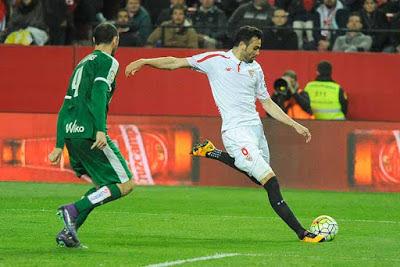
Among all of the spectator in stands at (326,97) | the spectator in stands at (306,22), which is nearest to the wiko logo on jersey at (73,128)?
the spectator in stands at (326,97)

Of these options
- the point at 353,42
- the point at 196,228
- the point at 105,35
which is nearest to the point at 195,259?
the point at 105,35

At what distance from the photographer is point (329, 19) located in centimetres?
2303

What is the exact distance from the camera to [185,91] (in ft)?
76.9

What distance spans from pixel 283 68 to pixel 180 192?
15.9 ft

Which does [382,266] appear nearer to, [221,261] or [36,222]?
[221,261]

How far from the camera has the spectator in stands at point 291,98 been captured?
2147 cm

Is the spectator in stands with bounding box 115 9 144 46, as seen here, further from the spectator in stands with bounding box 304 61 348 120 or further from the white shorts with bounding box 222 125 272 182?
the white shorts with bounding box 222 125 272 182

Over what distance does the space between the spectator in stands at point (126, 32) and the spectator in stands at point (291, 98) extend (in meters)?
3.16

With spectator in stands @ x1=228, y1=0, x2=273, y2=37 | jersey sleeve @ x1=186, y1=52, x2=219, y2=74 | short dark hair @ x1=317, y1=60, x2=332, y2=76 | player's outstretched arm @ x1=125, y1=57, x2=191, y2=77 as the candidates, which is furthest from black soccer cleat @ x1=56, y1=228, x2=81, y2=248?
spectator in stands @ x1=228, y1=0, x2=273, y2=37

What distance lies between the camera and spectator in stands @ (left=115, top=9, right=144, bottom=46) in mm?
22969

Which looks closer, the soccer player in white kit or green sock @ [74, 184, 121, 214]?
green sock @ [74, 184, 121, 214]

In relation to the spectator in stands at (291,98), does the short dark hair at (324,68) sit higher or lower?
higher

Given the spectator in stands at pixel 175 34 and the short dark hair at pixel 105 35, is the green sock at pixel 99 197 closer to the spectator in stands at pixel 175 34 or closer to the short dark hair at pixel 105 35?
the short dark hair at pixel 105 35

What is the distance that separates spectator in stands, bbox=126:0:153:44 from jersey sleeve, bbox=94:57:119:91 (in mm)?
11752
